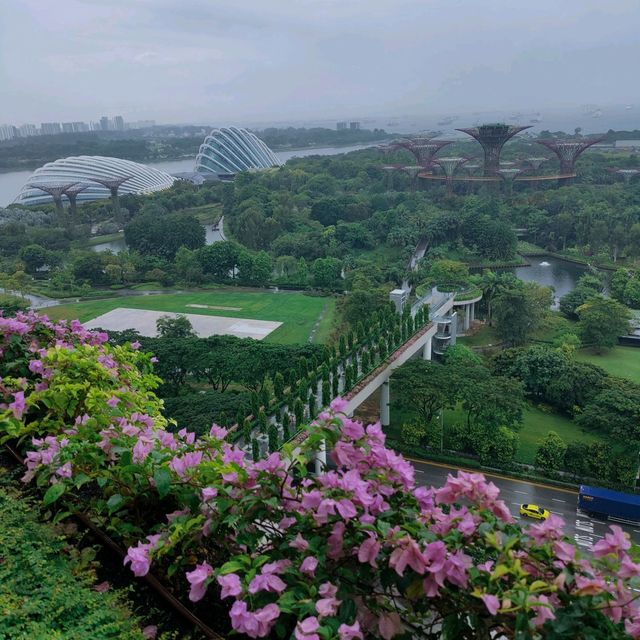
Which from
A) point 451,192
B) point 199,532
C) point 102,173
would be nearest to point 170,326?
point 199,532

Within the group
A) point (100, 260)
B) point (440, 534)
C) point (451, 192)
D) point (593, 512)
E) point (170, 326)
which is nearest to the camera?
point (440, 534)

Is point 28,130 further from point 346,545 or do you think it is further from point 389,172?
point 346,545

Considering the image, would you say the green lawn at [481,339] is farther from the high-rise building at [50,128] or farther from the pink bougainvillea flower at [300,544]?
the high-rise building at [50,128]

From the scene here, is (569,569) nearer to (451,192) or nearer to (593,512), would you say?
A: (593,512)

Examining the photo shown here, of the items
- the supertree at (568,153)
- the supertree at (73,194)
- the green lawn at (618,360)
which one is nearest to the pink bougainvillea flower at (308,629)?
the green lawn at (618,360)

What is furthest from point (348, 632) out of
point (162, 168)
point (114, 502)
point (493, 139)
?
point (162, 168)

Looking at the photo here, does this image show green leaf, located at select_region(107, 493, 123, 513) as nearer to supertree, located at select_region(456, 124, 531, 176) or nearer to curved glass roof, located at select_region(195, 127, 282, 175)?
supertree, located at select_region(456, 124, 531, 176)
